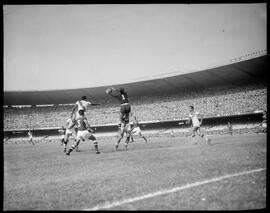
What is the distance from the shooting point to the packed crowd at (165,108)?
3073cm

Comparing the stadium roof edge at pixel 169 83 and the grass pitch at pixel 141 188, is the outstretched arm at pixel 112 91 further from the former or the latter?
the stadium roof edge at pixel 169 83

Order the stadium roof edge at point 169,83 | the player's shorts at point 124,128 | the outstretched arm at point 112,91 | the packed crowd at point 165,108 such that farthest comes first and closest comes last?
the stadium roof edge at point 169,83
the packed crowd at point 165,108
the player's shorts at point 124,128
the outstretched arm at point 112,91

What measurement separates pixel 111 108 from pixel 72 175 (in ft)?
125

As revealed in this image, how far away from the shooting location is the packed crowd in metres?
30.7

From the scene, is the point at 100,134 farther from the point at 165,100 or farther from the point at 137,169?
the point at 137,169

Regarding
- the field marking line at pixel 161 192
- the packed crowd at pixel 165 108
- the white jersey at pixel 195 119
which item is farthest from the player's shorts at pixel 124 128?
the packed crowd at pixel 165 108

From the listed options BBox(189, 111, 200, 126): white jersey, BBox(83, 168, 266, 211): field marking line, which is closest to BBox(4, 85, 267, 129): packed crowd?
BBox(189, 111, 200, 126): white jersey

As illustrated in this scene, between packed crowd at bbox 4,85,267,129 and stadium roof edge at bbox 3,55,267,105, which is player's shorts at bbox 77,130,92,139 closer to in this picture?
packed crowd at bbox 4,85,267,129

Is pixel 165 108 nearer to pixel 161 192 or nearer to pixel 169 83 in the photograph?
pixel 169 83

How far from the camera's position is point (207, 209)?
9.95 feet

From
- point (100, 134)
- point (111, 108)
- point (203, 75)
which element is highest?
point (203, 75)

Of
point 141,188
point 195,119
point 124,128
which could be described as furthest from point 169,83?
point 141,188

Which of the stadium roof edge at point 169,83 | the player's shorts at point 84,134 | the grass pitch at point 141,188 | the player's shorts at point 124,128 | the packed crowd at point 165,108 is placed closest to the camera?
the grass pitch at point 141,188

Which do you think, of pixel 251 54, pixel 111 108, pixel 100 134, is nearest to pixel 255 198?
pixel 251 54
